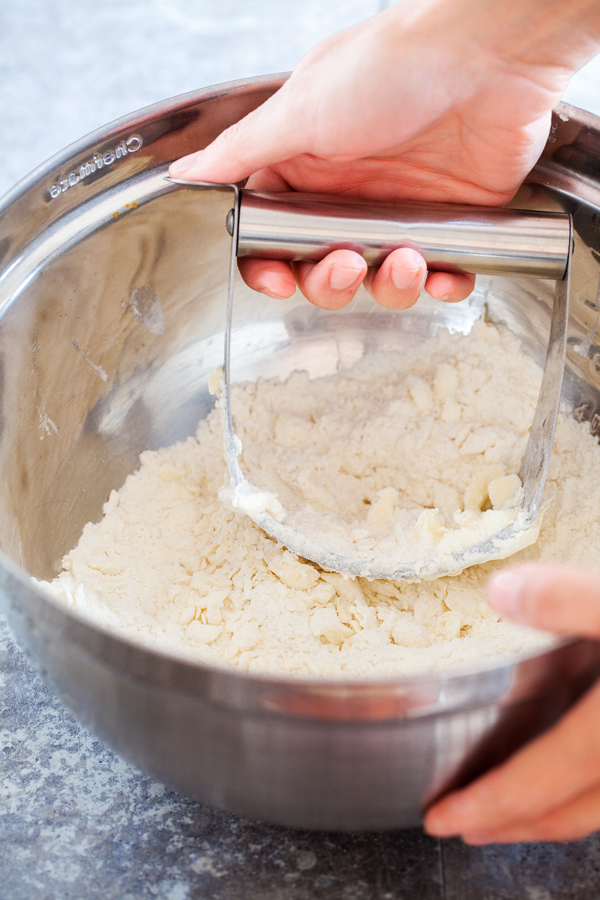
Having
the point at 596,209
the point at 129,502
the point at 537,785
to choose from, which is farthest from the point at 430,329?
the point at 537,785

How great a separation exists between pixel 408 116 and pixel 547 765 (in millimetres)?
515

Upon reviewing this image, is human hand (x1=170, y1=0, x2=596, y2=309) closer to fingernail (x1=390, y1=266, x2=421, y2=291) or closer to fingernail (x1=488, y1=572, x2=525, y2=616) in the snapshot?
fingernail (x1=390, y1=266, x2=421, y2=291)

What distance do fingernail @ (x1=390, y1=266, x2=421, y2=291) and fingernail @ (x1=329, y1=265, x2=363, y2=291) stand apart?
0.03 m

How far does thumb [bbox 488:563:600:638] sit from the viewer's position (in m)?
0.37

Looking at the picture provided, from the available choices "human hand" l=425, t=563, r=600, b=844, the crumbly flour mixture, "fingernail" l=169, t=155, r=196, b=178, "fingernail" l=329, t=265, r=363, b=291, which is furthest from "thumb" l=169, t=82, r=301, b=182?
"human hand" l=425, t=563, r=600, b=844

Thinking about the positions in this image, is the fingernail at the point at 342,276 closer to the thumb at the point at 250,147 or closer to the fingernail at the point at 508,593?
the thumb at the point at 250,147

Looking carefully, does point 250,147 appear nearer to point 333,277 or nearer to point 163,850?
point 333,277

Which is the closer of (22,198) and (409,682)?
(409,682)

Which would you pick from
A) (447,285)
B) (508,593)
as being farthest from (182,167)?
(508,593)

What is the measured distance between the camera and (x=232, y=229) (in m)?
0.64

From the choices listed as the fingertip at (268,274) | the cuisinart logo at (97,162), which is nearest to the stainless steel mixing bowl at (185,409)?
the cuisinart logo at (97,162)

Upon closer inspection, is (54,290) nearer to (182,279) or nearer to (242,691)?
(182,279)

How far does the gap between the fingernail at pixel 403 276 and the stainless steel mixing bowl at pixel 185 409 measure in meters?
0.17

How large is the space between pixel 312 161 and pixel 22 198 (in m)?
0.27
